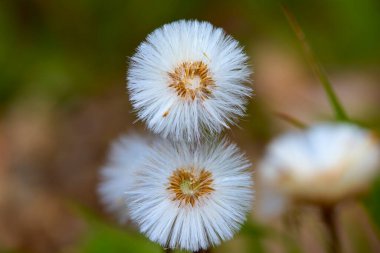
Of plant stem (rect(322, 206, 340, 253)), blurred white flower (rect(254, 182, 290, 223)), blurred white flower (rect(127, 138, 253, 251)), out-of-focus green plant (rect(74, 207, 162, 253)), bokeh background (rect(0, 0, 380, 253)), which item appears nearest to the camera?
blurred white flower (rect(127, 138, 253, 251))

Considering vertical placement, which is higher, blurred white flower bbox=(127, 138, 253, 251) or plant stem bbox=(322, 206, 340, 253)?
plant stem bbox=(322, 206, 340, 253)

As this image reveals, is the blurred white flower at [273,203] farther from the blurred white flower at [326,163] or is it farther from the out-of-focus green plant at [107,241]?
the out-of-focus green plant at [107,241]

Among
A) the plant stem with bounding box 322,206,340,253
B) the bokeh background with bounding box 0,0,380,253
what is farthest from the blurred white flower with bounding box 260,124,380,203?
the bokeh background with bounding box 0,0,380,253

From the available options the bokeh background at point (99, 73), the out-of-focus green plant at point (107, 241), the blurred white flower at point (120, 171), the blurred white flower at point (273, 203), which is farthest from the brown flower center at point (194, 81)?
the bokeh background at point (99, 73)

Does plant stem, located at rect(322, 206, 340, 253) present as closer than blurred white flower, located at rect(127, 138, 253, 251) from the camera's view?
No

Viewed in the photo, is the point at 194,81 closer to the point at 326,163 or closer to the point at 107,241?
the point at 326,163

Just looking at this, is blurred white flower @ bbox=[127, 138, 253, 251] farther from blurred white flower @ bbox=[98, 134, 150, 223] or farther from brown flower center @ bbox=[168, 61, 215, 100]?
blurred white flower @ bbox=[98, 134, 150, 223]

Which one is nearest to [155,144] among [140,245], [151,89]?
[151,89]
